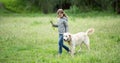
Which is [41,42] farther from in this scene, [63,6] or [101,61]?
[63,6]

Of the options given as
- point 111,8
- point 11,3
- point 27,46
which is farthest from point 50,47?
point 11,3

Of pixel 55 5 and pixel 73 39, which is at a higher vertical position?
pixel 55 5

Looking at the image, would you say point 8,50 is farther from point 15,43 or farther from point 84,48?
point 84,48

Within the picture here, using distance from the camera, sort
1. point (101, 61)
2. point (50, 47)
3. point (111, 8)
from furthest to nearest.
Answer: point (111, 8), point (50, 47), point (101, 61)

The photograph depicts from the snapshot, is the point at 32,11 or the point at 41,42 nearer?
the point at 41,42

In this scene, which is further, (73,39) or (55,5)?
(55,5)

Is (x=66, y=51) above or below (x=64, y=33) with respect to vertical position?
below

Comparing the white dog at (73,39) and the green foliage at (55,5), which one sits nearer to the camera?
the white dog at (73,39)

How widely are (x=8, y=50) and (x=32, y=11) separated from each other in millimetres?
44630

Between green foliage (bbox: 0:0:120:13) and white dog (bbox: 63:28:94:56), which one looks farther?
green foliage (bbox: 0:0:120:13)

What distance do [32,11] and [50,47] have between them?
144ft

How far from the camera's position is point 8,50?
13977 millimetres

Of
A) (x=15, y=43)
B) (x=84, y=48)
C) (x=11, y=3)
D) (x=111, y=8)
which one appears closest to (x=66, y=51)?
(x=84, y=48)

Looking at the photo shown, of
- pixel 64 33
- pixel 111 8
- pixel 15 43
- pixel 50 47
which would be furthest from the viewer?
pixel 111 8
